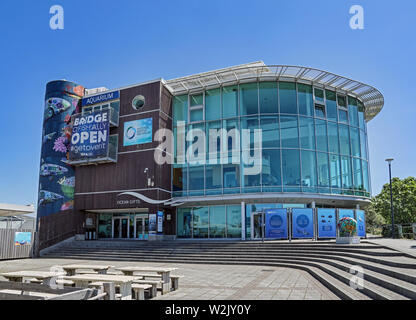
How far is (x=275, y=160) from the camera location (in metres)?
23.0

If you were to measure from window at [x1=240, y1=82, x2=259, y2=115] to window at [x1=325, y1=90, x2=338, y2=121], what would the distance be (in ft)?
18.2

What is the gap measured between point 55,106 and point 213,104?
1300 cm

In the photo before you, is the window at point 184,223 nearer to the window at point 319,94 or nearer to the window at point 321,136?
the window at point 321,136

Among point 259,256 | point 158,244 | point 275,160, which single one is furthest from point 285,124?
point 158,244

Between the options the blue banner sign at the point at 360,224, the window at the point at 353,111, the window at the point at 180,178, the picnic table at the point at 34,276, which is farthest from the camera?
the window at the point at 353,111

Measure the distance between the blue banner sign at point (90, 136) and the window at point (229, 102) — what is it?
9060 millimetres

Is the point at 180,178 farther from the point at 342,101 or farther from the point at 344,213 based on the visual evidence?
the point at 342,101

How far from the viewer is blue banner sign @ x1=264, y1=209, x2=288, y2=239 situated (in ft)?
66.0

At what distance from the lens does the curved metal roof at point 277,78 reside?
914 inches

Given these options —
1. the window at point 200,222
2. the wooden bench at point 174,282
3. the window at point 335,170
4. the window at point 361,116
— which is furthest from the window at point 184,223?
the wooden bench at point 174,282

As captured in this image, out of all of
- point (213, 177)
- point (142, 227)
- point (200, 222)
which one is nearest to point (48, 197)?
point (142, 227)

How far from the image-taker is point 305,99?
24406 mm
